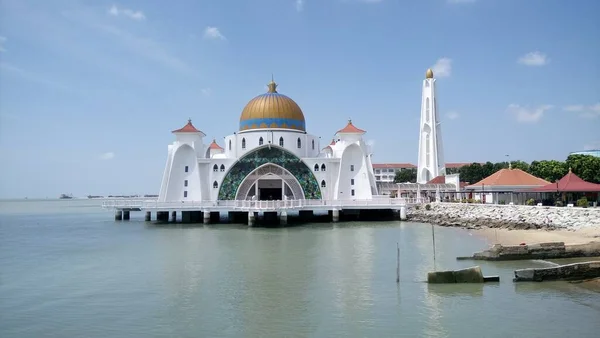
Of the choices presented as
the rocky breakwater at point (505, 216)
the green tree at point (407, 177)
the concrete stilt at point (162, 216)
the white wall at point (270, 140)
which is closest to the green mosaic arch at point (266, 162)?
the white wall at point (270, 140)

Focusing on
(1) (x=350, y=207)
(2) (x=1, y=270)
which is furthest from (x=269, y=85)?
(2) (x=1, y=270)

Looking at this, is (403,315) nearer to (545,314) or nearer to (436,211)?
(545,314)

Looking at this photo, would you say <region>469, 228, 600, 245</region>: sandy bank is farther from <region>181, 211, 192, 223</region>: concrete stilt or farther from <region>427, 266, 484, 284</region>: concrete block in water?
<region>181, 211, 192, 223</region>: concrete stilt

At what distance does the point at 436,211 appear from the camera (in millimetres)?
40344

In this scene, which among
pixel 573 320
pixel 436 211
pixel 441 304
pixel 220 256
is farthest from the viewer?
pixel 436 211

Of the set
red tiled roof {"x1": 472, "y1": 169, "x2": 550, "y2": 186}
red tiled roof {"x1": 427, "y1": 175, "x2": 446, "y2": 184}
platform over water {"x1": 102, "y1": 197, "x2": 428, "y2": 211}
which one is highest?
red tiled roof {"x1": 427, "y1": 175, "x2": 446, "y2": 184}

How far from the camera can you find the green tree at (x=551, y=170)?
49.2 m

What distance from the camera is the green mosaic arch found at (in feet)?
132

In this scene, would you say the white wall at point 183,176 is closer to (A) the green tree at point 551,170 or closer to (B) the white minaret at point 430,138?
(B) the white minaret at point 430,138

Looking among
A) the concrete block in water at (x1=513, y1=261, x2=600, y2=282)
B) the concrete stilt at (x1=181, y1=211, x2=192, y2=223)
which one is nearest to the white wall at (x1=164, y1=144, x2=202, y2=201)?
the concrete stilt at (x1=181, y1=211, x2=192, y2=223)

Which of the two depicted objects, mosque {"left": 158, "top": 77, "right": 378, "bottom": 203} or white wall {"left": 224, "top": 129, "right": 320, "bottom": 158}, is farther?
white wall {"left": 224, "top": 129, "right": 320, "bottom": 158}

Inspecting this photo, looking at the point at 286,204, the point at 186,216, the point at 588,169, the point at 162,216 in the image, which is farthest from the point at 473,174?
the point at 162,216

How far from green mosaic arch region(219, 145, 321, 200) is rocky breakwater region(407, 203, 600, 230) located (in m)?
8.61

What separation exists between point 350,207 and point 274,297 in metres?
24.4
